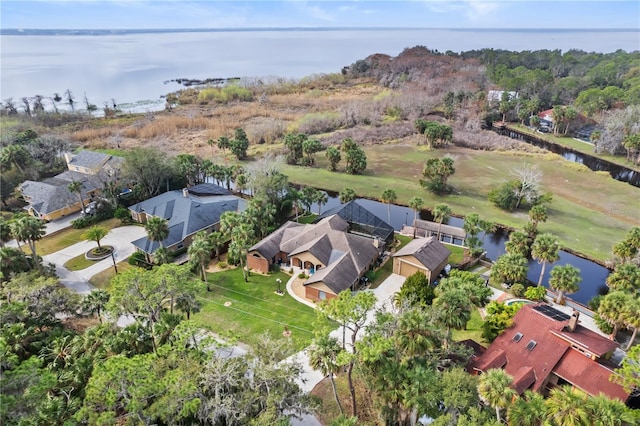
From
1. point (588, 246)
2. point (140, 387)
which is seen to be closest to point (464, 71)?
point (588, 246)

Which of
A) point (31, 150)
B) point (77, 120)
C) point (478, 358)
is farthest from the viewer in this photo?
point (77, 120)

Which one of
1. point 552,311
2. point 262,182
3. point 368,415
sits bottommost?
point 368,415

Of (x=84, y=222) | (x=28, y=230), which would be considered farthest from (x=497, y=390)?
(x=84, y=222)

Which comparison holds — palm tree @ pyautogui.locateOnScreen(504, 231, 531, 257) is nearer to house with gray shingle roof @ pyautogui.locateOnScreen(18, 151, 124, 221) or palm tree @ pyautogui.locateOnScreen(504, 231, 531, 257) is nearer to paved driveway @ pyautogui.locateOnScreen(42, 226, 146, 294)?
paved driveway @ pyautogui.locateOnScreen(42, 226, 146, 294)

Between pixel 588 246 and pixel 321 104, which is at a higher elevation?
pixel 321 104

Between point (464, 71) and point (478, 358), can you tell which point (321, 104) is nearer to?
point (464, 71)

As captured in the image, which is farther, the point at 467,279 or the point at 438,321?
the point at 467,279

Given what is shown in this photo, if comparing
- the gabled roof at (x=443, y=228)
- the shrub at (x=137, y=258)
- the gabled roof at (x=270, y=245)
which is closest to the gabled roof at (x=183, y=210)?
the shrub at (x=137, y=258)
